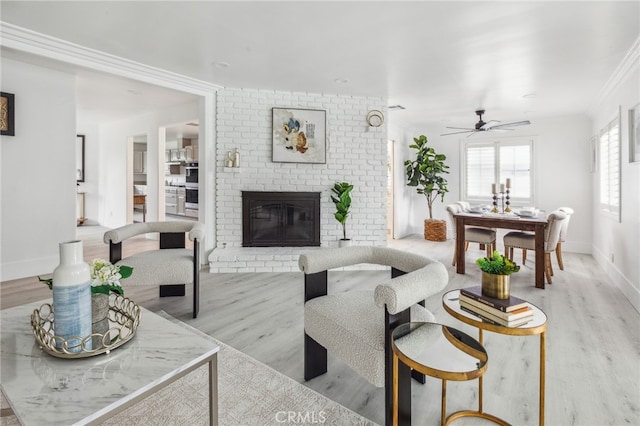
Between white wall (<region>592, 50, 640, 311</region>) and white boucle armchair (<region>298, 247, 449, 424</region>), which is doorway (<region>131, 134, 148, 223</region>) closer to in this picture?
white boucle armchair (<region>298, 247, 449, 424</region>)

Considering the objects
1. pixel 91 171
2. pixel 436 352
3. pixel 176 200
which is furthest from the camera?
pixel 176 200

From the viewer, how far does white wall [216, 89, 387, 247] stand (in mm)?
4406

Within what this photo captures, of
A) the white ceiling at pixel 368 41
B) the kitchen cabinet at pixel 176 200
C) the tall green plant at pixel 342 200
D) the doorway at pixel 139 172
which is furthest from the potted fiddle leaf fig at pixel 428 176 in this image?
the doorway at pixel 139 172

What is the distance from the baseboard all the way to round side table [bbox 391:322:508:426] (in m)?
2.75

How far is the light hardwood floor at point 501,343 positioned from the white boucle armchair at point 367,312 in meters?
0.33

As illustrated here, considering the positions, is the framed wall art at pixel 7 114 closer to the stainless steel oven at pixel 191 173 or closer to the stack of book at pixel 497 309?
the stack of book at pixel 497 309

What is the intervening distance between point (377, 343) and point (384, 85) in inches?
139

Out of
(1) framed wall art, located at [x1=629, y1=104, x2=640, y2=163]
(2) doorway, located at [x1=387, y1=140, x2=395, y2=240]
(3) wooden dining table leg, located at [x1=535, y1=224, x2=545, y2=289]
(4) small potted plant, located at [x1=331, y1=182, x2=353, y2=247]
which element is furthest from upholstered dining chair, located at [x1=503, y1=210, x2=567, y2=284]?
(2) doorway, located at [x1=387, y1=140, x2=395, y2=240]

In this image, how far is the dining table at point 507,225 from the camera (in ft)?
11.9

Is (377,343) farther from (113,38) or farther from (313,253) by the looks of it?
(113,38)

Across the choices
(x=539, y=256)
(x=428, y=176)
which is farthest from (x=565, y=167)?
(x=539, y=256)

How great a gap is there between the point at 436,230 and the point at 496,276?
17.5 ft

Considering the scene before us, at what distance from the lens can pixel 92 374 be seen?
3.68 feet

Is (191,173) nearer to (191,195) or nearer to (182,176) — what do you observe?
(191,195)
